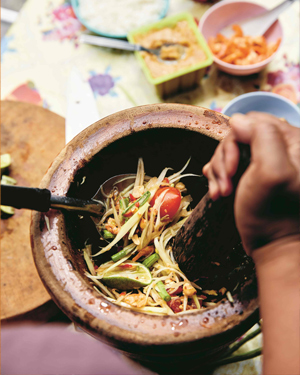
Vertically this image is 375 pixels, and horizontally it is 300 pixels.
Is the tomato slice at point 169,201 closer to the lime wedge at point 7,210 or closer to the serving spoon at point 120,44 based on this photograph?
the lime wedge at point 7,210

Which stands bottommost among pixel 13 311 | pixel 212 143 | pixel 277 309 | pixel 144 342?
pixel 13 311

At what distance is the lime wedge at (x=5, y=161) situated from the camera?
4.76 ft

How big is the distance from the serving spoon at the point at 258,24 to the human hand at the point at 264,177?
1.35m

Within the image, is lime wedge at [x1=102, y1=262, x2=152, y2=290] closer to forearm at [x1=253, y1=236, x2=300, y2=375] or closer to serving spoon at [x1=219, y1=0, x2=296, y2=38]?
forearm at [x1=253, y1=236, x2=300, y2=375]

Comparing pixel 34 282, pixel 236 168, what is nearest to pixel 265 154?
pixel 236 168

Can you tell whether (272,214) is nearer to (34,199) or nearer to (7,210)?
(34,199)

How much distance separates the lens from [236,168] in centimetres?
Answer: 58

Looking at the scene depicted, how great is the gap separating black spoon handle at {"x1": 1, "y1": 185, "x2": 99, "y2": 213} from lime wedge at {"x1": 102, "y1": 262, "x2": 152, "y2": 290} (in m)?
0.24

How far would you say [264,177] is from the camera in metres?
0.51

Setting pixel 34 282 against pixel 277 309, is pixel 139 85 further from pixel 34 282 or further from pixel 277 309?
pixel 277 309

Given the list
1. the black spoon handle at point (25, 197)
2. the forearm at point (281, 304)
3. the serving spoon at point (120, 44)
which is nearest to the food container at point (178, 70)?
the serving spoon at point (120, 44)

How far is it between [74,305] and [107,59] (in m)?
1.45

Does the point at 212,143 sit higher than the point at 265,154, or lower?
lower

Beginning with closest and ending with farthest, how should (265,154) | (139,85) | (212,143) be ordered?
(265,154) < (212,143) < (139,85)
